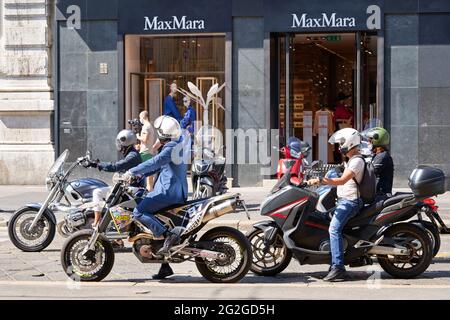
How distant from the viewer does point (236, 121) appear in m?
20.3

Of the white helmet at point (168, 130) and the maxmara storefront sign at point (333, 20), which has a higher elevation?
the maxmara storefront sign at point (333, 20)

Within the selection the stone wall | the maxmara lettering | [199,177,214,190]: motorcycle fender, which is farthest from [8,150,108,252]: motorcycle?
the maxmara lettering

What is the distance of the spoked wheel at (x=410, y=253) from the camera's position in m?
9.84

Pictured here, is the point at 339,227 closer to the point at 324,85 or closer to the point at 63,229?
the point at 63,229

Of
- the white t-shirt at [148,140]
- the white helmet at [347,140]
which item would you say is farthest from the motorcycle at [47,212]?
the white t-shirt at [148,140]

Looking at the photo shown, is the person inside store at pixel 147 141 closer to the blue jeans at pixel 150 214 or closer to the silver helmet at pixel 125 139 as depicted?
the silver helmet at pixel 125 139

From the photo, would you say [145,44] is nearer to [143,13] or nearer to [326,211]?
[143,13]

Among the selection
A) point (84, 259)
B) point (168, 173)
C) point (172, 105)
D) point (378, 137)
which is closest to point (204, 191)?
point (378, 137)

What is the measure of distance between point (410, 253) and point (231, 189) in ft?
34.0

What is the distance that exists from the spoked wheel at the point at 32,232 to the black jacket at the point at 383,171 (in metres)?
3.99

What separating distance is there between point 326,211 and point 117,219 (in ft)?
7.03

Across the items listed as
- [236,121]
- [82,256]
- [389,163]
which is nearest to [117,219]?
[82,256]

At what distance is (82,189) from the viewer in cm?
1220
